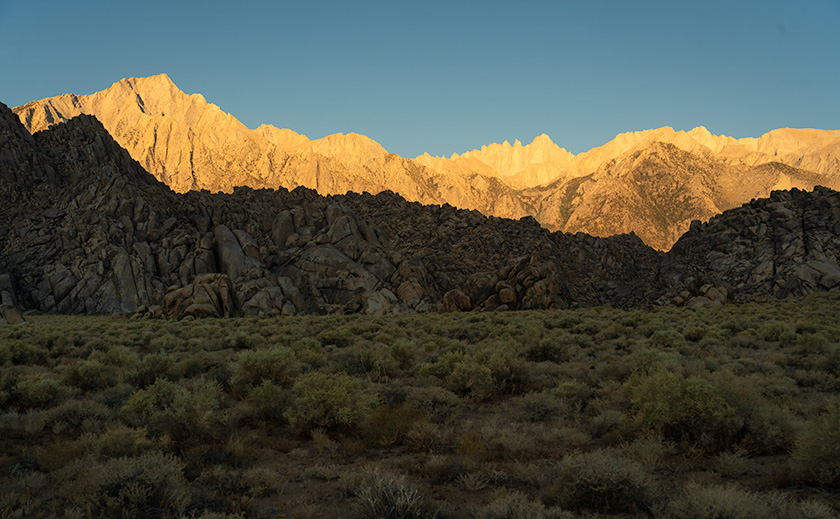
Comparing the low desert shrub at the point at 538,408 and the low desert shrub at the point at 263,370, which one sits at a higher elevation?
the low desert shrub at the point at 263,370

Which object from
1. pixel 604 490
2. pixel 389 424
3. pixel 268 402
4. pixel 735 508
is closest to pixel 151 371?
pixel 268 402

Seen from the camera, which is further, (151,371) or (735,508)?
(151,371)

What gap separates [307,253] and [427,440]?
172 ft

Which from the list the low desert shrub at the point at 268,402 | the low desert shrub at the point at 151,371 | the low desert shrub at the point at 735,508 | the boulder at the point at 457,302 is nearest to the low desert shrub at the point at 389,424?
the low desert shrub at the point at 268,402

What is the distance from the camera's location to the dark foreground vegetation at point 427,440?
5.73 metres

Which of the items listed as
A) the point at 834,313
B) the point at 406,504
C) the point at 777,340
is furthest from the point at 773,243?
the point at 406,504

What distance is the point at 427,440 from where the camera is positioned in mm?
8039

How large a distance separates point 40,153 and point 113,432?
82.0 meters

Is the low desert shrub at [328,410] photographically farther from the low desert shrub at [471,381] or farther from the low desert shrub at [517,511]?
the low desert shrub at [517,511]

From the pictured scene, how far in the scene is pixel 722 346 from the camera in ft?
55.1

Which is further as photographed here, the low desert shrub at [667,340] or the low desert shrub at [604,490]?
the low desert shrub at [667,340]

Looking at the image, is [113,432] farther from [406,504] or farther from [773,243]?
[773,243]

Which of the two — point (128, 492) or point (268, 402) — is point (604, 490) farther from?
point (268, 402)

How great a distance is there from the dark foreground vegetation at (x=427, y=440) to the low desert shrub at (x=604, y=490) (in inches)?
0.9
